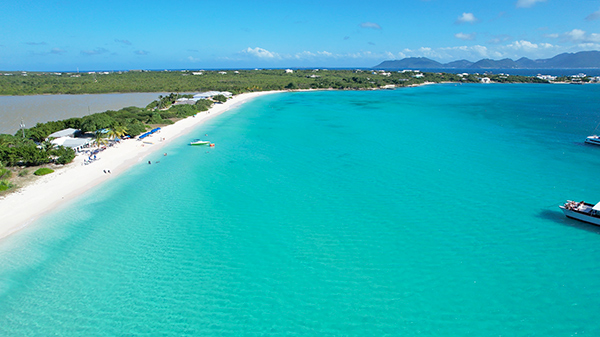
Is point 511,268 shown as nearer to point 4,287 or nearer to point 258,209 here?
point 258,209

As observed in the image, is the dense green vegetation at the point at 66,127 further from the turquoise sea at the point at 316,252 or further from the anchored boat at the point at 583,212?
the anchored boat at the point at 583,212

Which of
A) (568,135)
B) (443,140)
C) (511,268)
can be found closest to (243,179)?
(511,268)

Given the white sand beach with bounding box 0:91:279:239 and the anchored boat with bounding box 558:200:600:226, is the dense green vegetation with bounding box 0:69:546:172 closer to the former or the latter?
the white sand beach with bounding box 0:91:279:239

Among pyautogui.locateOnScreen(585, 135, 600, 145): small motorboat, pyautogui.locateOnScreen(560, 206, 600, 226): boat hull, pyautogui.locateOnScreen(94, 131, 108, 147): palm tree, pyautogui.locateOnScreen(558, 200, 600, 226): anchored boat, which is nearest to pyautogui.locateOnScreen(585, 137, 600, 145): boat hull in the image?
pyautogui.locateOnScreen(585, 135, 600, 145): small motorboat

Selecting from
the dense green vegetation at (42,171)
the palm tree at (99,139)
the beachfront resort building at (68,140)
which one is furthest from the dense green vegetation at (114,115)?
the dense green vegetation at (42,171)

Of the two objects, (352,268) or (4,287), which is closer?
(4,287)
